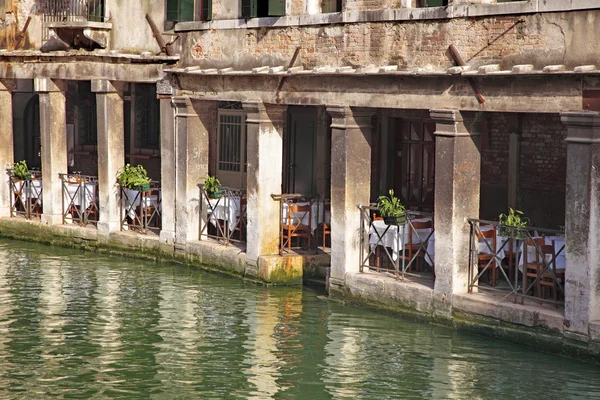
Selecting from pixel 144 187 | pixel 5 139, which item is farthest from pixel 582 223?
pixel 5 139

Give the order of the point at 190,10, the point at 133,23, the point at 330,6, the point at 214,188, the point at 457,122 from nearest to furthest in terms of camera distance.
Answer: the point at 457,122 → the point at 330,6 → the point at 214,188 → the point at 190,10 → the point at 133,23

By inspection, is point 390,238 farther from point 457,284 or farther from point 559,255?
point 559,255

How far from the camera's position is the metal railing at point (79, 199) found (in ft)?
76.8

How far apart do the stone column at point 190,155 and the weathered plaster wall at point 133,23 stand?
4.58 ft

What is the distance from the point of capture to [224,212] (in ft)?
68.2

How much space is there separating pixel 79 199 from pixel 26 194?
1569 mm

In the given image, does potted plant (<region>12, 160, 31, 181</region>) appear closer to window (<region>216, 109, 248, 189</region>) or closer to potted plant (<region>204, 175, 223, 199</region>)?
window (<region>216, 109, 248, 189</region>)

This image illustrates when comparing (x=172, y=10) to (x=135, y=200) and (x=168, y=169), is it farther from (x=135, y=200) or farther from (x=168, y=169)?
(x=135, y=200)

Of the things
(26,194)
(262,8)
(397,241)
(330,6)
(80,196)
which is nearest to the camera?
(397,241)

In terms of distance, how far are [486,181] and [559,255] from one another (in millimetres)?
5128

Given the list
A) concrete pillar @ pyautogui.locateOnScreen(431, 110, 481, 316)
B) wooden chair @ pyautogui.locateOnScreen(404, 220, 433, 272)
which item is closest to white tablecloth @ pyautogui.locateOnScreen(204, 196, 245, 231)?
wooden chair @ pyautogui.locateOnScreen(404, 220, 433, 272)

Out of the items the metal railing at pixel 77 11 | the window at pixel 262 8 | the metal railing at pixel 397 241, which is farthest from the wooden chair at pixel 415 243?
the metal railing at pixel 77 11

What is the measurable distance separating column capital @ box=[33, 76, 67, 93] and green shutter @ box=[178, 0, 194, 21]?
3.97 m

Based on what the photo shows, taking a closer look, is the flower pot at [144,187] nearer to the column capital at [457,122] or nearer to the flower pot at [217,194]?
the flower pot at [217,194]
